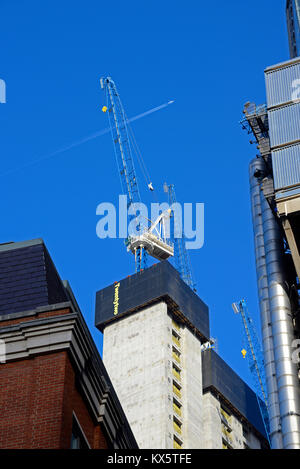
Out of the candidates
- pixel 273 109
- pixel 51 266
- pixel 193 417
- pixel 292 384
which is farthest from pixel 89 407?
pixel 193 417

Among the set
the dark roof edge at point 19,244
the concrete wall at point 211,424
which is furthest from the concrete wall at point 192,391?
the dark roof edge at point 19,244

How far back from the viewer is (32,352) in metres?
30.7

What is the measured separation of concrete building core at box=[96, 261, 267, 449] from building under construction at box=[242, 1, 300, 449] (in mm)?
77175

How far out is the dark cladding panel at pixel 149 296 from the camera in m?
185

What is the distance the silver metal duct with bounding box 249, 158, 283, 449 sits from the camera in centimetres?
8238

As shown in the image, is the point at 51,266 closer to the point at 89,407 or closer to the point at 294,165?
the point at 89,407

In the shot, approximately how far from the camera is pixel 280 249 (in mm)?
92812

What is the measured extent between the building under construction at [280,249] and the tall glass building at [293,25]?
59.9 ft

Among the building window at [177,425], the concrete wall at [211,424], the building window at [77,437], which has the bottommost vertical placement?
the building window at [77,437]

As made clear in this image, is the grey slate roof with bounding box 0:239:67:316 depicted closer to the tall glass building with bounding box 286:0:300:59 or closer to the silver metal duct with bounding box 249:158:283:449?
the silver metal duct with bounding box 249:158:283:449

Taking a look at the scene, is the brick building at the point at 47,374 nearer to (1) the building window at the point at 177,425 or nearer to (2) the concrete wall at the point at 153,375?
(2) the concrete wall at the point at 153,375

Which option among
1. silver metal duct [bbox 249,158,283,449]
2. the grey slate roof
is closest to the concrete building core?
silver metal duct [bbox 249,158,283,449]

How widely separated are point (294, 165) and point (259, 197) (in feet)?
55.1

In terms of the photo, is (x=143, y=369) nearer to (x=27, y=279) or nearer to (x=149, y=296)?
(x=149, y=296)
